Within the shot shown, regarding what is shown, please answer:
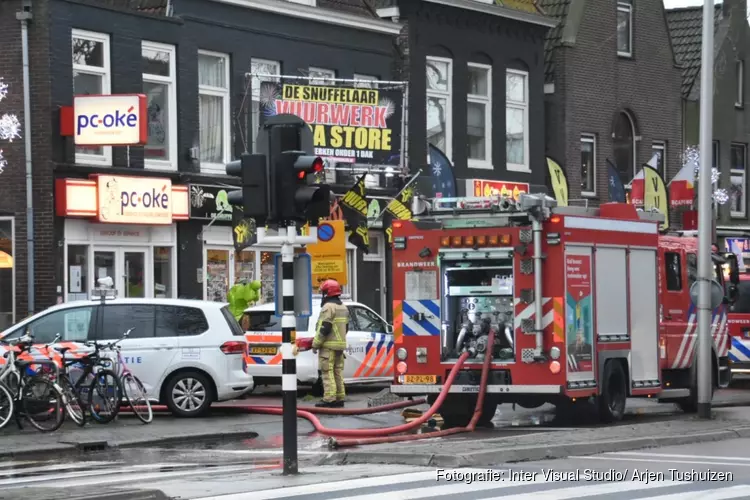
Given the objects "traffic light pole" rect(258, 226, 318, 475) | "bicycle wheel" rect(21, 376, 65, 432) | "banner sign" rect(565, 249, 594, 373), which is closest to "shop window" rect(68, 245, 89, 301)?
"bicycle wheel" rect(21, 376, 65, 432)

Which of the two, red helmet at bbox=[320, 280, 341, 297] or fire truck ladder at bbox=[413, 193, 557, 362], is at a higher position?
fire truck ladder at bbox=[413, 193, 557, 362]

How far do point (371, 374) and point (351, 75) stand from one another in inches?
409

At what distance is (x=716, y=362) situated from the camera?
888 inches

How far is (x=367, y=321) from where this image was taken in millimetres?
24844

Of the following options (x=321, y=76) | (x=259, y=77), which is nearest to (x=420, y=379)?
(x=259, y=77)

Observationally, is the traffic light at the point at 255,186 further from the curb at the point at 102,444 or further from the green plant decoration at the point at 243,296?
the green plant decoration at the point at 243,296

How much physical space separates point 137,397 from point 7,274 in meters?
7.76

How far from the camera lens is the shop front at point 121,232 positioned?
26422 mm

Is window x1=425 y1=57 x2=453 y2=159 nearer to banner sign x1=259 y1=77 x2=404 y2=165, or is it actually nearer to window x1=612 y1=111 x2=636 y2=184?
banner sign x1=259 y1=77 x2=404 y2=165

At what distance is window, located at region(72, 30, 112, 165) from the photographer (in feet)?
88.3

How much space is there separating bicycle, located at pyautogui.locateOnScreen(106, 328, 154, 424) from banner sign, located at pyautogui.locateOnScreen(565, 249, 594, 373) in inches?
222

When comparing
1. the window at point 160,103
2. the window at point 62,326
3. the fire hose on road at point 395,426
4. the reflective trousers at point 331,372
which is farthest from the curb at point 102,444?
the window at point 160,103

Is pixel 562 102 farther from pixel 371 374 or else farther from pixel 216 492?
pixel 216 492

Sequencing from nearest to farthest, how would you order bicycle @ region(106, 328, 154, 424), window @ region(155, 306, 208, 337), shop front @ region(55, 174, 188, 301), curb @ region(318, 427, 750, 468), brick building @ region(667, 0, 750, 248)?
curb @ region(318, 427, 750, 468), bicycle @ region(106, 328, 154, 424), window @ region(155, 306, 208, 337), shop front @ region(55, 174, 188, 301), brick building @ region(667, 0, 750, 248)
